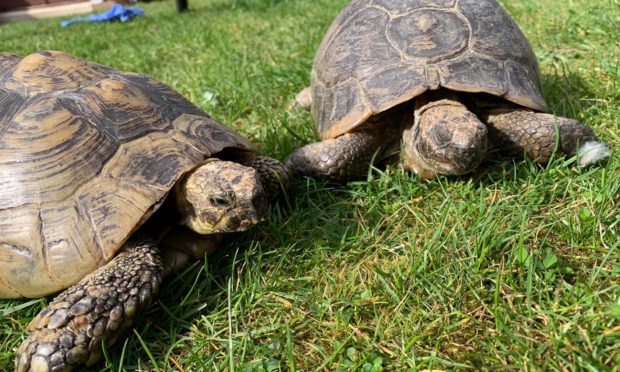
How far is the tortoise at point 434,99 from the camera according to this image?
249 centimetres

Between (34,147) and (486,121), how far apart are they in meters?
2.32

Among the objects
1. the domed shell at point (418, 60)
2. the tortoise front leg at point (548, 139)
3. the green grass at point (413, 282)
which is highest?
the domed shell at point (418, 60)

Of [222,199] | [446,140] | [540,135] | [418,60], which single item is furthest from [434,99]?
[222,199]

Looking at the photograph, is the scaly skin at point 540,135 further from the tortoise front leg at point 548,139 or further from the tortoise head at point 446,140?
the tortoise head at point 446,140

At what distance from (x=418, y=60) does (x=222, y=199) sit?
1.36 m

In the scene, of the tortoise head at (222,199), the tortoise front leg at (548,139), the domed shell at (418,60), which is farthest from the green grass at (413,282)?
the domed shell at (418,60)

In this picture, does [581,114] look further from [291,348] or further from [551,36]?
[291,348]

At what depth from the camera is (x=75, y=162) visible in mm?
2104

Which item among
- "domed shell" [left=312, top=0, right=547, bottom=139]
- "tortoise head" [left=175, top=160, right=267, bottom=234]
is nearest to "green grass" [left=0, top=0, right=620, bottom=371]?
"tortoise head" [left=175, top=160, right=267, bottom=234]

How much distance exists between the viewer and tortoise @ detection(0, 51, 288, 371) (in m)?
1.81

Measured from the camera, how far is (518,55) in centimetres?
280

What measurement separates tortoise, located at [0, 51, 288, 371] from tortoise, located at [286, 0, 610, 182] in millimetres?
762

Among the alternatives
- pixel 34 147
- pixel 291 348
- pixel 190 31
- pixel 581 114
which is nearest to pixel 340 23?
pixel 581 114

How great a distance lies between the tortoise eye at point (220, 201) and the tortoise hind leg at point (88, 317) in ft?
1.20
